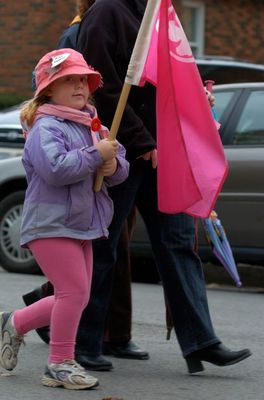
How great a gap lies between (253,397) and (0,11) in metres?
13.1

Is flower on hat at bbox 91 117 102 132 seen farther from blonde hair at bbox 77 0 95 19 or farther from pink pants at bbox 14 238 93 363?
blonde hair at bbox 77 0 95 19

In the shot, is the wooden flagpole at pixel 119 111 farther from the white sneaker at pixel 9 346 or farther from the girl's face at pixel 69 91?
the white sneaker at pixel 9 346

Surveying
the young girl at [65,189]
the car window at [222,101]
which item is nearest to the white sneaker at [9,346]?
the young girl at [65,189]

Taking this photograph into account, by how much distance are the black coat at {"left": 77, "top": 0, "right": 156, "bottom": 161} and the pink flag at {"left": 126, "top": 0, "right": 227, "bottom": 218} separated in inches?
6.6

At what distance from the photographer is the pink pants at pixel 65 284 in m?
4.84

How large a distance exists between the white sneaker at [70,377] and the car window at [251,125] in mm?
4440

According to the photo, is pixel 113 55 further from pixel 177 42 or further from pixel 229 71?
pixel 229 71

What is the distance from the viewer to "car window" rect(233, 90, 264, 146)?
29.8 feet

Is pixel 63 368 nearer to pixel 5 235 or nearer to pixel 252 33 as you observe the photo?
pixel 5 235

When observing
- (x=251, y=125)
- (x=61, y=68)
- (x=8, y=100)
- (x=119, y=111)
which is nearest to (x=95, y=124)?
(x=119, y=111)

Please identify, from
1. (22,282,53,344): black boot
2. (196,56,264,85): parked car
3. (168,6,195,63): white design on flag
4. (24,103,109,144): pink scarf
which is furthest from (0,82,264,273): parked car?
(24,103,109,144): pink scarf

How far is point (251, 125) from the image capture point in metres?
9.16

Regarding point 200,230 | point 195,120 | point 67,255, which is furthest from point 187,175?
point 200,230

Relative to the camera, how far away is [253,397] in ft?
16.3
